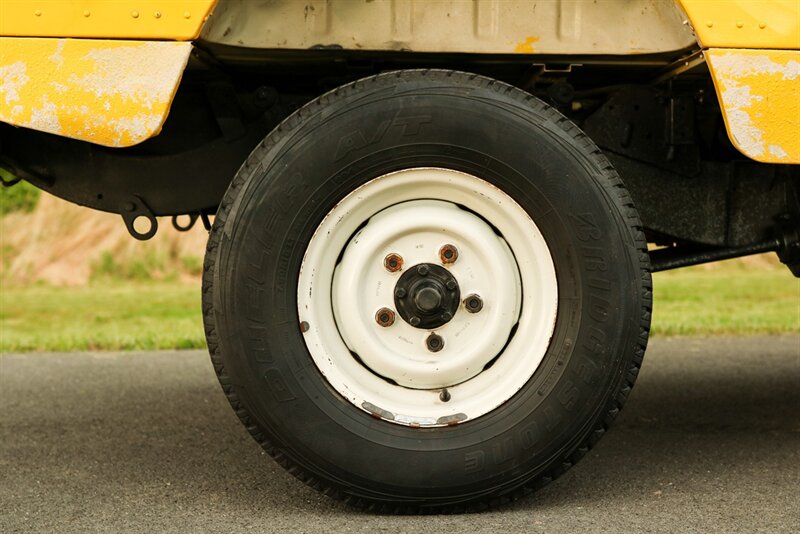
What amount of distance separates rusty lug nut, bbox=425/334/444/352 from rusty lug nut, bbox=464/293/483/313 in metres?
0.11

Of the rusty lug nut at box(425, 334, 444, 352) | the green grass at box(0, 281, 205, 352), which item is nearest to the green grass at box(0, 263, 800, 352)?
the green grass at box(0, 281, 205, 352)

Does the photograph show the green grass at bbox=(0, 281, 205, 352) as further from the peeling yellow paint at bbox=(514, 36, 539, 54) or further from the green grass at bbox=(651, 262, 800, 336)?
the peeling yellow paint at bbox=(514, 36, 539, 54)

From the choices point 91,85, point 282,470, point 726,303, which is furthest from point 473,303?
point 726,303

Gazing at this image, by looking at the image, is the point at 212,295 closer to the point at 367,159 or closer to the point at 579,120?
the point at 367,159

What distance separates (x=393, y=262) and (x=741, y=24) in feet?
3.44

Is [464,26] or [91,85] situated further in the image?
[464,26]

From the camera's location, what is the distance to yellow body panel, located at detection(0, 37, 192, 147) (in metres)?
2.27

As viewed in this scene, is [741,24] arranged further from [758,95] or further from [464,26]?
[464,26]

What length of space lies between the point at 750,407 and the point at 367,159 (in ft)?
7.37

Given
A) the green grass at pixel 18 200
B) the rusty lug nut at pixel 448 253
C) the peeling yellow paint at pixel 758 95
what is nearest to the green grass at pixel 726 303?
the peeling yellow paint at pixel 758 95

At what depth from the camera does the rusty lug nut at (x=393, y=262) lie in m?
2.41

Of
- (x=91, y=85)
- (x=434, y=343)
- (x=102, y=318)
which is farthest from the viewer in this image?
(x=102, y=318)

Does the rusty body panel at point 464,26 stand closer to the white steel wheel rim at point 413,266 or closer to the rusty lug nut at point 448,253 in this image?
the white steel wheel rim at point 413,266

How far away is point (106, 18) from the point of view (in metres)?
2.29
